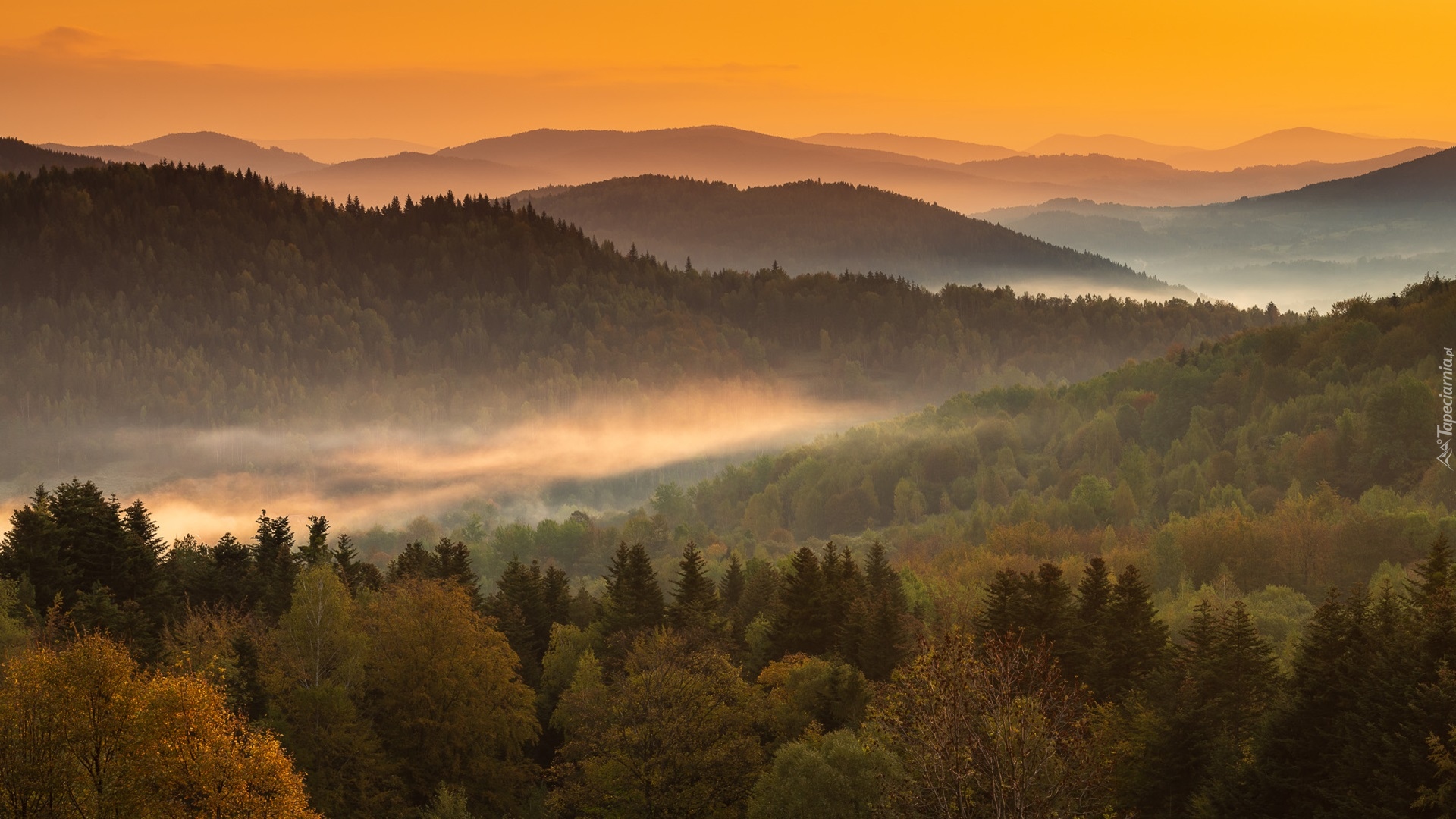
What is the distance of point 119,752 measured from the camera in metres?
38.3

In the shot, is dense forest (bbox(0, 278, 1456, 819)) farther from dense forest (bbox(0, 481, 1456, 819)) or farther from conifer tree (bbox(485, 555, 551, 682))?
conifer tree (bbox(485, 555, 551, 682))

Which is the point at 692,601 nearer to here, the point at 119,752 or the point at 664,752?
the point at 664,752

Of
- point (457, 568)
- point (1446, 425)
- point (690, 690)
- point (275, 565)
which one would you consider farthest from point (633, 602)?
point (1446, 425)

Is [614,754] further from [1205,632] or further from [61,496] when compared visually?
[61,496]

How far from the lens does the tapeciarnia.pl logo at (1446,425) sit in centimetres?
15450

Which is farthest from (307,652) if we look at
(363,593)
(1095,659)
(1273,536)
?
(1273,536)

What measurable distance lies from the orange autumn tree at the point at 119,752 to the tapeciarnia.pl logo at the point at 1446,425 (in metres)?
143

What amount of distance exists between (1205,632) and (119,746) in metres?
41.5

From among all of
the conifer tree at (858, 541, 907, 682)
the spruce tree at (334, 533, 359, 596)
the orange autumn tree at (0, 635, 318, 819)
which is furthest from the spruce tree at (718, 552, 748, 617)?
the orange autumn tree at (0, 635, 318, 819)

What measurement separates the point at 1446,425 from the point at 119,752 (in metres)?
158

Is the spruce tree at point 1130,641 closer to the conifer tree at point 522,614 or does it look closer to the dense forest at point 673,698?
the dense forest at point 673,698

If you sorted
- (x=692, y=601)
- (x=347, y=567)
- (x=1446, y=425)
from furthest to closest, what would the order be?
1. (x=1446, y=425)
2. (x=347, y=567)
3. (x=692, y=601)

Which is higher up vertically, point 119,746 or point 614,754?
point 119,746

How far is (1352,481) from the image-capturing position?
17600 centimetres
